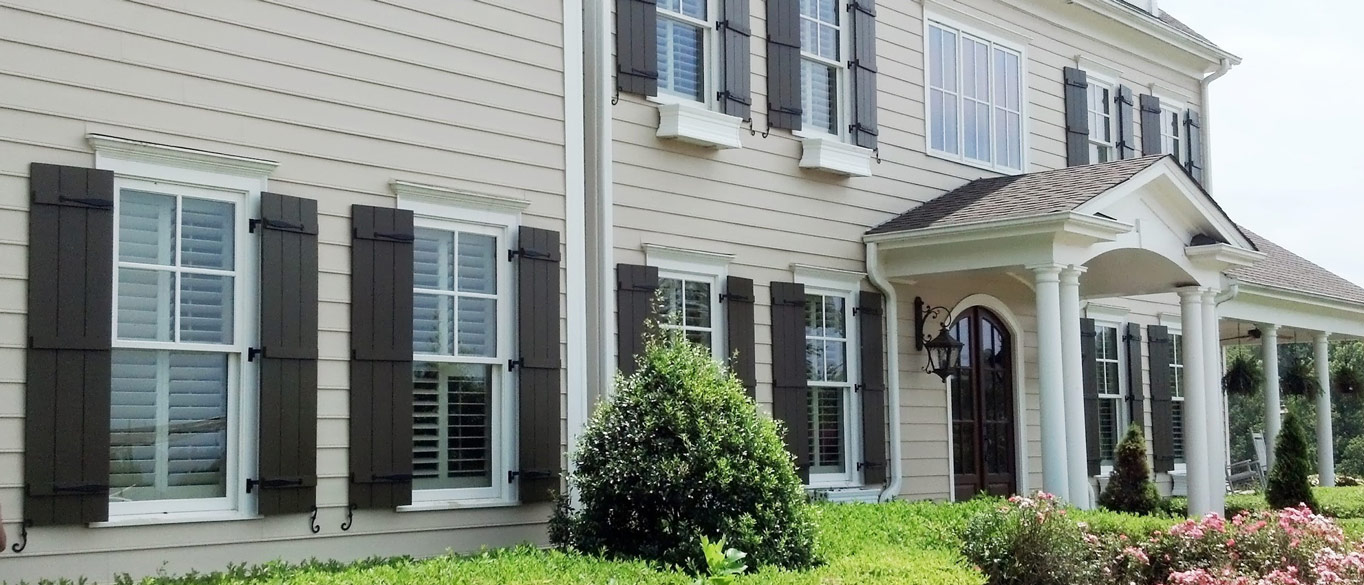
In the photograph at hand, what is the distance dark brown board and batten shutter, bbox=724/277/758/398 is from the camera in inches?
423

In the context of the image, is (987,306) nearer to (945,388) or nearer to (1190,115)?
(945,388)

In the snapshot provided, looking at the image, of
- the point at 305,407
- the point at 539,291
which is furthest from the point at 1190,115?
the point at 305,407

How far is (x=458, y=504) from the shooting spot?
8.56 meters

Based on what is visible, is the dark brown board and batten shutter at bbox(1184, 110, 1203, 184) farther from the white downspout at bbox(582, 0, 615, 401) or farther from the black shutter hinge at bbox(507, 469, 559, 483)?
the black shutter hinge at bbox(507, 469, 559, 483)

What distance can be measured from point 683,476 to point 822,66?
5010mm

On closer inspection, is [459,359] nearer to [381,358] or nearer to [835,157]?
[381,358]

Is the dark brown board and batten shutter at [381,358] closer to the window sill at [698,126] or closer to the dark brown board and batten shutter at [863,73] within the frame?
the window sill at [698,126]

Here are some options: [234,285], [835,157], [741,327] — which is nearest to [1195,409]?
[835,157]

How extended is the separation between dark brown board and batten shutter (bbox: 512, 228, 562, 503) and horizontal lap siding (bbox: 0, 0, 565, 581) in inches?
8.0

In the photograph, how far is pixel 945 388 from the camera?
42.8 ft

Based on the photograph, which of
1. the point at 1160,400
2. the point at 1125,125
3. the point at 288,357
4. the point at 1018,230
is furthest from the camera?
the point at 1160,400

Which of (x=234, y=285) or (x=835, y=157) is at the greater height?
(x=835, y=157)

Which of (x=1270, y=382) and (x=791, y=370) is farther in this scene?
(x=1270, y=382)

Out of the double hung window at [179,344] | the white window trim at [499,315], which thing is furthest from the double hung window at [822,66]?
the double hung window at [179,344]
